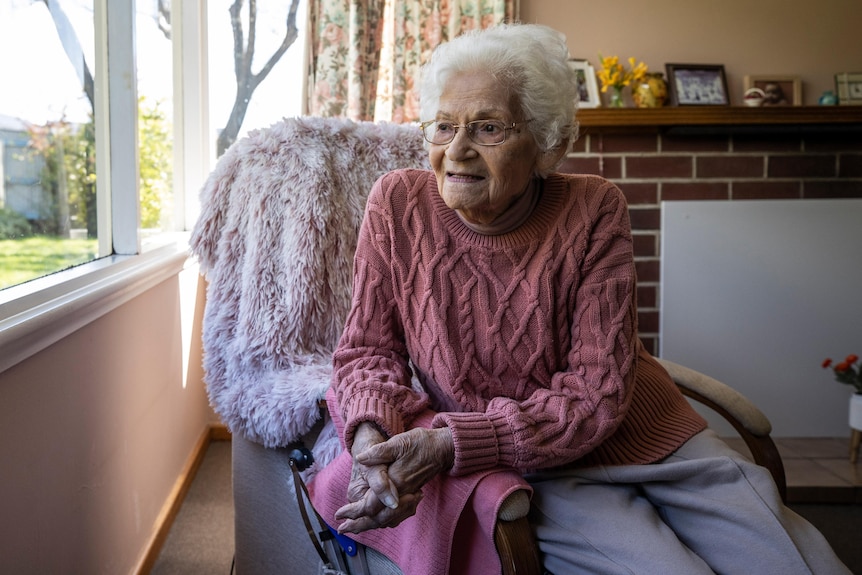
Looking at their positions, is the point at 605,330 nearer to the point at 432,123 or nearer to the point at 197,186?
the point at 432,123

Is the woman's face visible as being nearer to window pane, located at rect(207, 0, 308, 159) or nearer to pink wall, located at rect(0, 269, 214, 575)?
pink wall, located at rect(0, 269, 214, 575)

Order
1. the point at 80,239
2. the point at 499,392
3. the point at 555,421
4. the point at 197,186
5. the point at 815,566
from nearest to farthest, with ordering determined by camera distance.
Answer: the point at 815,566 < the point at 555,421 < the point at 499,392 < the point at 80,239 < the point at 197,186

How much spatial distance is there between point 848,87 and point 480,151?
8.05 ft

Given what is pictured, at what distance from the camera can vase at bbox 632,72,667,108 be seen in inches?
119

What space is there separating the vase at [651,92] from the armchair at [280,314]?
161 centimetres

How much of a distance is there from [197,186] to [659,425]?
2.13 m

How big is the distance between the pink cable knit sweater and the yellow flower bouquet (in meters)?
1.73

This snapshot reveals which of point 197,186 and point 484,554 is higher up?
point 197,186

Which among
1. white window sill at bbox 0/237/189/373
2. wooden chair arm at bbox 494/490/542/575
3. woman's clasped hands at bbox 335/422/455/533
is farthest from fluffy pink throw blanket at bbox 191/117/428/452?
wooden chair arm at bbox 494/490/542/575

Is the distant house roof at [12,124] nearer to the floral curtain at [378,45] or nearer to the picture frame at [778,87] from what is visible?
the floral curtain at [378,45]

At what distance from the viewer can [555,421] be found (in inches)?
47.4

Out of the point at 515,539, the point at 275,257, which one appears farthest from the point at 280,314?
the point at 515,539

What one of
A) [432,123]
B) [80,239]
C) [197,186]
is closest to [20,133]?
[80,239]

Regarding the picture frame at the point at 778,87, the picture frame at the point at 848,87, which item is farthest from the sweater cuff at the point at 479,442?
the picture frame at the point at 848,87
